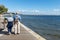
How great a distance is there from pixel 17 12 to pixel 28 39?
304 centimetres

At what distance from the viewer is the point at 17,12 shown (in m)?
16.3

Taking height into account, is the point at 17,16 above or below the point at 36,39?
above

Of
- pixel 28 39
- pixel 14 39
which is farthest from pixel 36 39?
pixel 14 39

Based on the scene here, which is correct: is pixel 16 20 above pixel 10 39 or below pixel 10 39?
above

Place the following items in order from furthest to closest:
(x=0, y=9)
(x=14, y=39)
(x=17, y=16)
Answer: (x=0, y=9), (x=17, y=16), (x=14, y=39)

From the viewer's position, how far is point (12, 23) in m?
16.2

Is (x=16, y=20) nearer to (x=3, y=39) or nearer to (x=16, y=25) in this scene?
(x=16, y=25)

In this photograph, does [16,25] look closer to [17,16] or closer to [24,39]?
[17,16]

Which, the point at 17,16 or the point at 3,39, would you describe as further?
the point at 17,16

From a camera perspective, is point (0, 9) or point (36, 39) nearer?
point (36, 39)

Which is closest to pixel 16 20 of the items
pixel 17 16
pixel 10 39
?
pixel 17 16

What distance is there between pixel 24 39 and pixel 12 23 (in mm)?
2593

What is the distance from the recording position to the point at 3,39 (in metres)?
14.0

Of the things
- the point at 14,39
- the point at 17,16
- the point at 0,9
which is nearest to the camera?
the point at 14,39
